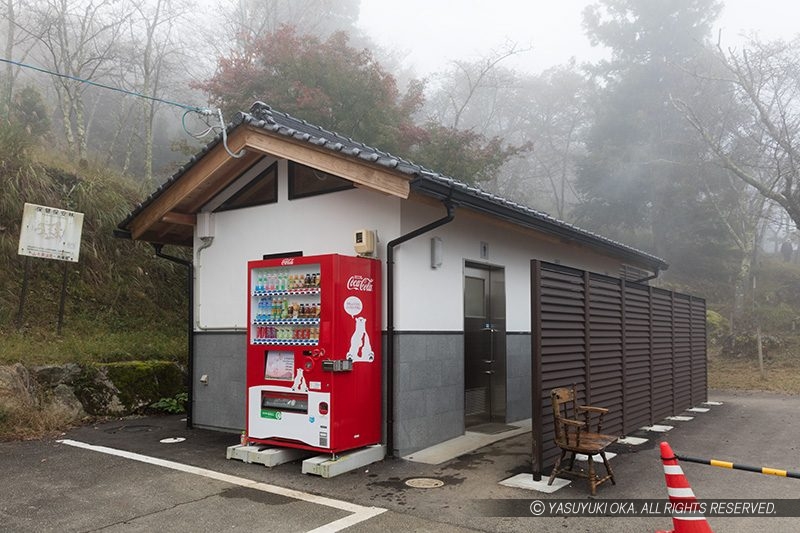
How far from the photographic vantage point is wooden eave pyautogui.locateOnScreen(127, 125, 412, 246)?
227 inches

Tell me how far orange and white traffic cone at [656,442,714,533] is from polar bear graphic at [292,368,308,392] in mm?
3357

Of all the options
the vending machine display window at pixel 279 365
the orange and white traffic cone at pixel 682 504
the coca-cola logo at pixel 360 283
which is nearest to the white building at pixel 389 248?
the coca-cola logo at pixel 360 283

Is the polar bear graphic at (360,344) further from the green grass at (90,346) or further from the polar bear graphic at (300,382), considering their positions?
the green grass at (90,346)

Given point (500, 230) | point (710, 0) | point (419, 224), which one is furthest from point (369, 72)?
point (710, 0)

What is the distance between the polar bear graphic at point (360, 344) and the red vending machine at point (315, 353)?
1cm

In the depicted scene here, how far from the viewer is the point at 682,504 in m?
3.57

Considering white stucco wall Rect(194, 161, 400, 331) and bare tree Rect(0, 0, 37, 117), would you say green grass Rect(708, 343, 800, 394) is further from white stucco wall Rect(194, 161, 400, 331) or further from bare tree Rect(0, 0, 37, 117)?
bare tree Rect(0, 0, 37, 117)

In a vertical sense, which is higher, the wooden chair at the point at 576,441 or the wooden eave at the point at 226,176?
the wooden eave at the point at 226,176

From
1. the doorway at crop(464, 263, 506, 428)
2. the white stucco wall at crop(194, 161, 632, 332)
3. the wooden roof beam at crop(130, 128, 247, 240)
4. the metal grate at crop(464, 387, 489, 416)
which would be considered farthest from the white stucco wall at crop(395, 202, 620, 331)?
the wooden roof beam at crop(130, 128, 247, 240)

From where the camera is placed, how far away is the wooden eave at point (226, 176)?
577 centimetres

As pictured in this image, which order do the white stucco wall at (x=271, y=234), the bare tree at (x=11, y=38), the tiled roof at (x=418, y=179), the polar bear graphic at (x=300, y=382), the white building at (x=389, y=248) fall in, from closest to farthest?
the tiled roof at (x=418, y=179), the polar bear graphic at (x=300, y=382), the white building at (x=389, y=248), the white stucco wall at (x=271, y=234), the bare tree at (x=11, y=38)

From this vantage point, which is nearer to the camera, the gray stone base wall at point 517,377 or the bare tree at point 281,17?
the gray stone base wall at point 517,377

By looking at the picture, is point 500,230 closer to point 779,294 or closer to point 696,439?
point 696,439

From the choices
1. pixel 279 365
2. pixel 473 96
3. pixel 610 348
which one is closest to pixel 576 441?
pixel 610 348
